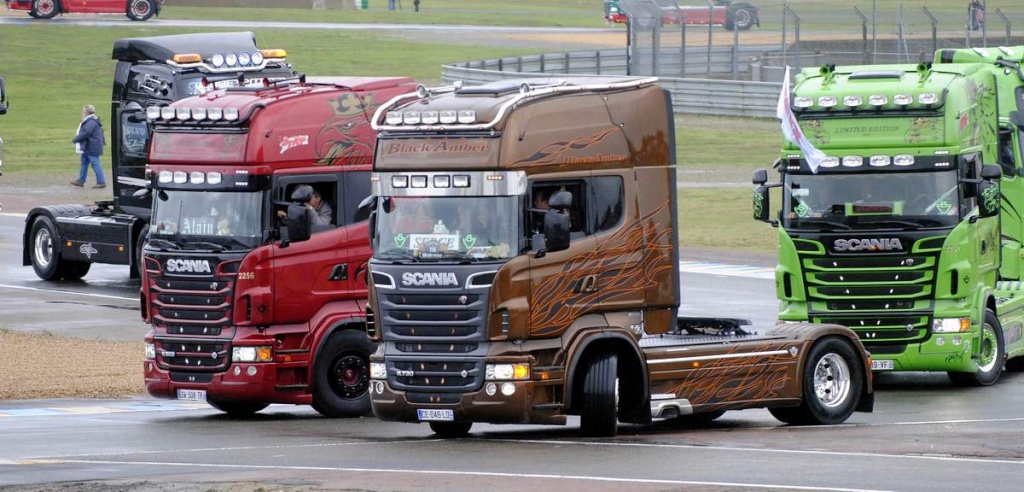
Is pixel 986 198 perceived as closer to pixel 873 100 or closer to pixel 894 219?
pixel 894 219

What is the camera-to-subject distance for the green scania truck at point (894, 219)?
19.1m

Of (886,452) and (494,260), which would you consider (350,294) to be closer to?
(494,260)

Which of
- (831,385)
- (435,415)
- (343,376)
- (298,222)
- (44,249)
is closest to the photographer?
(435,415)

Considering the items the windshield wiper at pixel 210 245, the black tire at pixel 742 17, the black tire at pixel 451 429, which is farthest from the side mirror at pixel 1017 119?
the black tire at pixel 742 17

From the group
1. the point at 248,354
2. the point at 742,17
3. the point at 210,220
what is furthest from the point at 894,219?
the point at 742,17

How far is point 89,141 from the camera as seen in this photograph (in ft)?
128

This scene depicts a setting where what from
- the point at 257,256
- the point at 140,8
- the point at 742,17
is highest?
the point at 140,8

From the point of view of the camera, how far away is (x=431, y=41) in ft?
253

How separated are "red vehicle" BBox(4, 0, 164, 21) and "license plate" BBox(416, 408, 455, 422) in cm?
6205

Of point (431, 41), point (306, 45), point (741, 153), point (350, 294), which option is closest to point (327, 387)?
point (350, 294)

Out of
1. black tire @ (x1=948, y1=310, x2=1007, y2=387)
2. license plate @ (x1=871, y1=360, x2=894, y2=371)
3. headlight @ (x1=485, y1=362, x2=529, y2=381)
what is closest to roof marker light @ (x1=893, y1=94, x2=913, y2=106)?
black tire @ (x1=948, y1=310, x2=1007, y2=387)

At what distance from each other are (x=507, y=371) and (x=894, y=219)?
6239 mm

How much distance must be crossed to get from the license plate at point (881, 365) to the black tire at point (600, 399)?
16.9 feet

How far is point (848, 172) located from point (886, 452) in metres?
5.78
